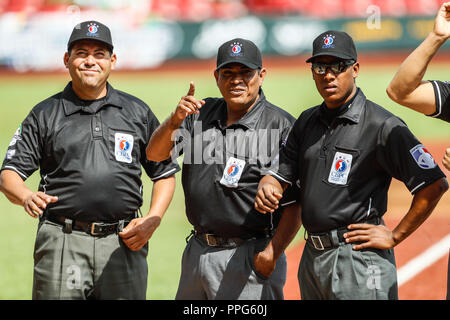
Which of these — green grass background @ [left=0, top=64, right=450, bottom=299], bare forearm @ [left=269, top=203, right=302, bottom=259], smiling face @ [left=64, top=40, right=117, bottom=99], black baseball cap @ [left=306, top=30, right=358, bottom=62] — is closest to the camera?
black baseball cap @ [left=306, top=30, right=358, bottom=62]

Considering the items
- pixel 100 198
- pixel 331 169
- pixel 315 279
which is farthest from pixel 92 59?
pixel 315 279

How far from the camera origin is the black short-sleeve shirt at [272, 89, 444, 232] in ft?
11.3

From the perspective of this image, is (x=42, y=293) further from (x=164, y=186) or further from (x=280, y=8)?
(x=280, y=8)

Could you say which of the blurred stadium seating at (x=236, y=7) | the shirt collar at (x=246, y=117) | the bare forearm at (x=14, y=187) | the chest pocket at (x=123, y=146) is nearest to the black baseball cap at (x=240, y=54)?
the shirt collar at (x=246, y=117)

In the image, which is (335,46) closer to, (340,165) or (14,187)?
(340,165)

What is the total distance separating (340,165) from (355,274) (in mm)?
575

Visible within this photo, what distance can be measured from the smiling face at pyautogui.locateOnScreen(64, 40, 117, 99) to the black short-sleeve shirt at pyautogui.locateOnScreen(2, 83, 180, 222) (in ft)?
0.30

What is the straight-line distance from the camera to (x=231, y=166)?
13.0 ft

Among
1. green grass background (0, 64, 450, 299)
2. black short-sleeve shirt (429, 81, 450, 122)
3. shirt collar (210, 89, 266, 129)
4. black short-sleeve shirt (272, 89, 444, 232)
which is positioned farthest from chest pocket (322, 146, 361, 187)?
green grass background (0, 64, 450, 299)

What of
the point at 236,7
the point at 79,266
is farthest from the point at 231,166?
the point at 236,7

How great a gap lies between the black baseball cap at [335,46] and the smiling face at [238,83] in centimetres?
48

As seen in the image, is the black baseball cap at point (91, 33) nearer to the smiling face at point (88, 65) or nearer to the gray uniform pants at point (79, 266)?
the smiling face at point (88, 65)

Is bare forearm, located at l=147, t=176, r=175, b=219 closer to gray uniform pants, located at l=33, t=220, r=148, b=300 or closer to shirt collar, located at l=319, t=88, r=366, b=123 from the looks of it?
gray uniform pants, located at l=33, t=220, r=148, b=300
